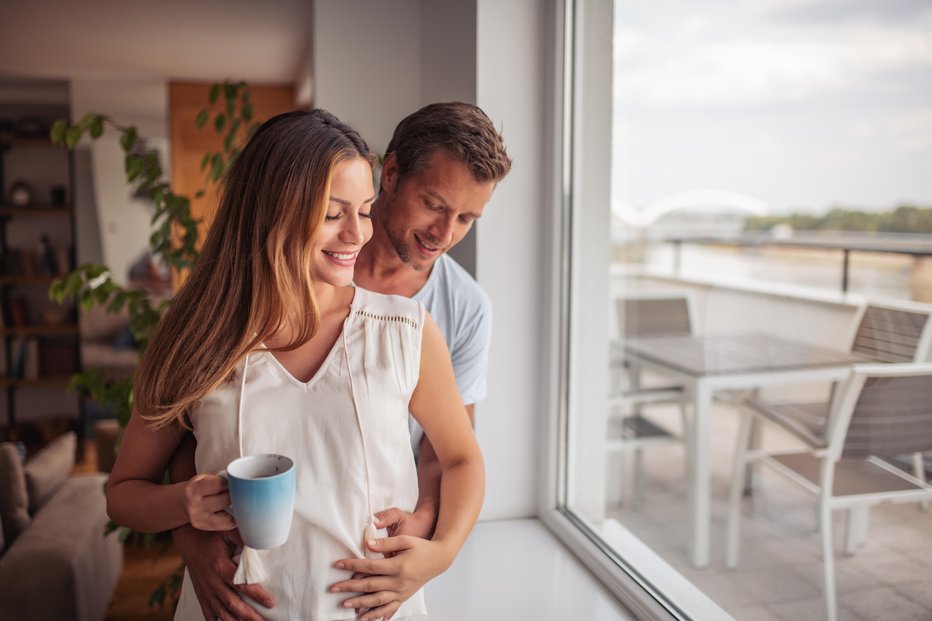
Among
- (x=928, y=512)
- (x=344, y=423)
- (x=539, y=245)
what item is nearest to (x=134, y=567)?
(x=539, y=245)

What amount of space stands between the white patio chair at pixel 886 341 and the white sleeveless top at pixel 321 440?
2.42 feet

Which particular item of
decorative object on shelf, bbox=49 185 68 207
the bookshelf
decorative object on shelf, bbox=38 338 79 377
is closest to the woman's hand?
the bookshelf

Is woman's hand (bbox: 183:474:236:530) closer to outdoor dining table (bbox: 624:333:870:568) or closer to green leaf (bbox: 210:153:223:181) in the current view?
outdoor dining table (bbox: 624:333:870:568)

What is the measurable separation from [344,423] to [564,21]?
3.73 feet

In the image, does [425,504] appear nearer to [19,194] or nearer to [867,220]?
[867,220]

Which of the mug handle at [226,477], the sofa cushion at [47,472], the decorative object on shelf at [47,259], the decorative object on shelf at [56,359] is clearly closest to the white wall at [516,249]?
the mug handle at [226,477]

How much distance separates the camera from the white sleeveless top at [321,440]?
103 cm

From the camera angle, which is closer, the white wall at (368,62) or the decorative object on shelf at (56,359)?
the white wall at (368,62)

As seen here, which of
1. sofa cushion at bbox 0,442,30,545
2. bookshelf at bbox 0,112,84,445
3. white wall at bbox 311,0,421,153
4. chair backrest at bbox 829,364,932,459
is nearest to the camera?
chair backrest at bbox 829,364,932,459

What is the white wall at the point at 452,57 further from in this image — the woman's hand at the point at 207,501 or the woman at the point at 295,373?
the woman's hand at the point at 207,501

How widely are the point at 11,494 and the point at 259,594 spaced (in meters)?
2.25

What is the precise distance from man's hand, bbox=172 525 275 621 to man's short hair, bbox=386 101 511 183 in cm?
69

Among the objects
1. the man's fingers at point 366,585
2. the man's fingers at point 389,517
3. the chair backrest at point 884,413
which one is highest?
the chair backrest at point 884,413

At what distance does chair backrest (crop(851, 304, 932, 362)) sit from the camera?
1.07m
